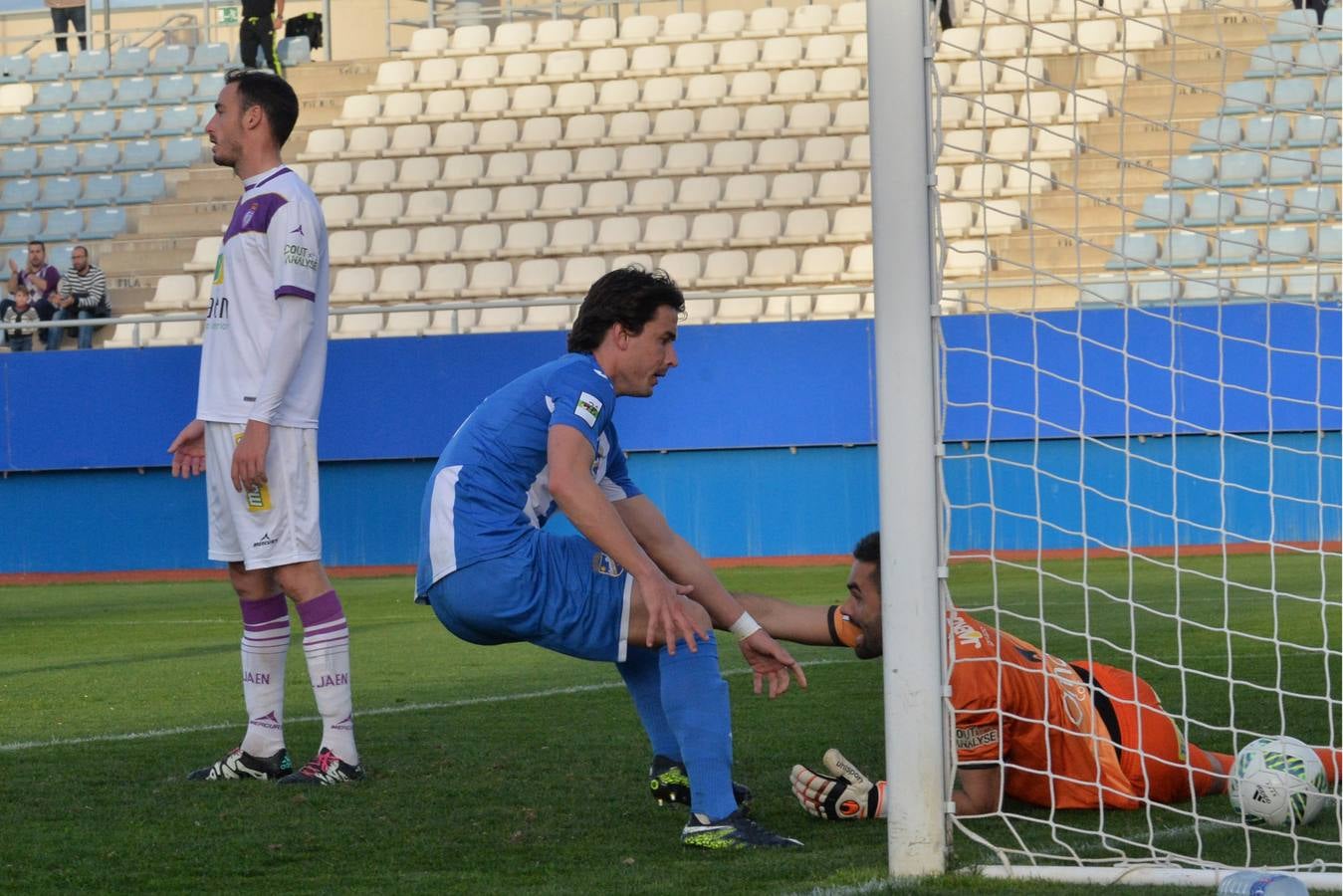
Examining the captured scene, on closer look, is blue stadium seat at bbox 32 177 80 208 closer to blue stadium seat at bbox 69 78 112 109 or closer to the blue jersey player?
blue stadium seat at bbox 69 78 112 109

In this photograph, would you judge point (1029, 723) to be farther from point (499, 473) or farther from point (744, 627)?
point (499, 473)

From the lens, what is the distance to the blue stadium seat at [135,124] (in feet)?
76.0

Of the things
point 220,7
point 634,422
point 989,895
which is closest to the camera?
point 989,895

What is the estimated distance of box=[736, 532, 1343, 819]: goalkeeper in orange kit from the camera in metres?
4.15

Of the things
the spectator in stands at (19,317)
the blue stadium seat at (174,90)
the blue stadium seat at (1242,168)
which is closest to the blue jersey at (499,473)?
the blue stadium seat at (1242,168)

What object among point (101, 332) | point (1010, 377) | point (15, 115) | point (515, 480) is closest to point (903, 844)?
point (515, 480)

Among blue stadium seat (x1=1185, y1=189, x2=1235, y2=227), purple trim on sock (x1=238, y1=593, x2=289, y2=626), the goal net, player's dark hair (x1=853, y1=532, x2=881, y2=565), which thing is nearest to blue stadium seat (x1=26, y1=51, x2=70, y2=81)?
the goal net

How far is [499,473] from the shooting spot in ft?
14.1

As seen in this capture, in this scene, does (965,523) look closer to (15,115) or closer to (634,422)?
(634,422)

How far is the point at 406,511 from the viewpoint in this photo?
1634cm

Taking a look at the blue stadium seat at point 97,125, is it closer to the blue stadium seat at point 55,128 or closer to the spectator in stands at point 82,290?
the blue stadium seat at point 55,128

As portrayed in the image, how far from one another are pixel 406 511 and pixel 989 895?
1326cm

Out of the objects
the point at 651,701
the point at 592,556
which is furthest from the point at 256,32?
the point at 592,556

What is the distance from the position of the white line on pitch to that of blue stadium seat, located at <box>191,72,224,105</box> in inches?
676
